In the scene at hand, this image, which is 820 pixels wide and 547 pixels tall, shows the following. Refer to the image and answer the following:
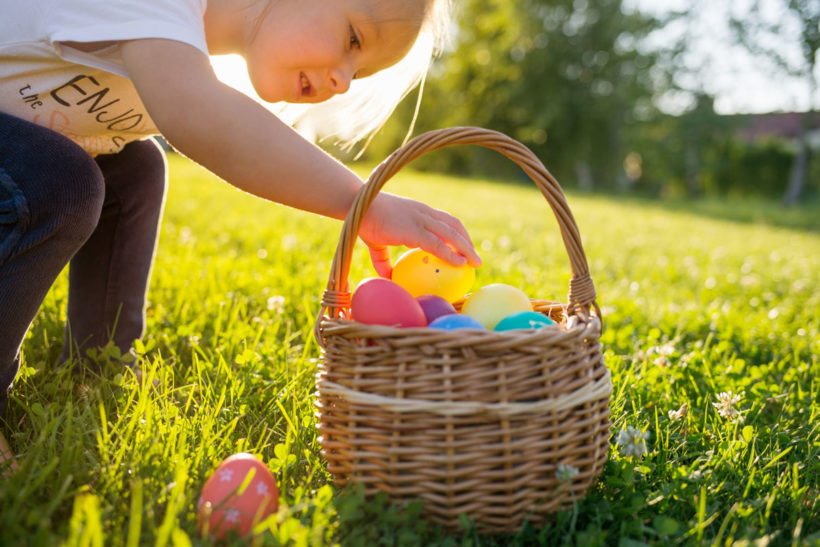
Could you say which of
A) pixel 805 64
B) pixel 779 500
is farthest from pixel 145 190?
pixel 805 64

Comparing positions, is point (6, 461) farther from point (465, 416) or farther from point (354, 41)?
point (354, 41)

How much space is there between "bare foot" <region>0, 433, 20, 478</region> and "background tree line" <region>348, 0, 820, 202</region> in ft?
65.4

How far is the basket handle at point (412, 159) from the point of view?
4.46 ft

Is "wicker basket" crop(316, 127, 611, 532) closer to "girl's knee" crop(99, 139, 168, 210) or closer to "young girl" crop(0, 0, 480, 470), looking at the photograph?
"young girl" crop(0, 0, 480, 470)

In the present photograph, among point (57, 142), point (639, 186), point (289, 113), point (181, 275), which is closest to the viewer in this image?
point (57, 142)

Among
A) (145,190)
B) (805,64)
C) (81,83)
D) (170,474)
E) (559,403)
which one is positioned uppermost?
(805,64)

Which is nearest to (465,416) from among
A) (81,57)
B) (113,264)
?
(81,57)

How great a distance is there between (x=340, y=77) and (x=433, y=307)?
0.68 metres

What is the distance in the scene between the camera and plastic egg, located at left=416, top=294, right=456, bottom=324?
1641mm

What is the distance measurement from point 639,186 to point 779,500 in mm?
28534

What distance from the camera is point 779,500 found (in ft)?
4.73

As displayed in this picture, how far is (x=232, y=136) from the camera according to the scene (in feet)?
4.46

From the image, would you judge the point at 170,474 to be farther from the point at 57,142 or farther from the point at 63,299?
the point at 63,299

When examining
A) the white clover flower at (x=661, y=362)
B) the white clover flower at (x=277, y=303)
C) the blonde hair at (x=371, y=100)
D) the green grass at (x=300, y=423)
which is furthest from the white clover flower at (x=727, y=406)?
the white clover flower at (x=277, y=303)
